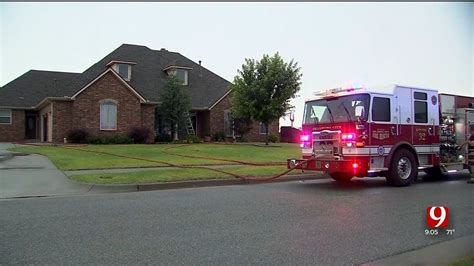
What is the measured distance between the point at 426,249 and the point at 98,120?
2655cm

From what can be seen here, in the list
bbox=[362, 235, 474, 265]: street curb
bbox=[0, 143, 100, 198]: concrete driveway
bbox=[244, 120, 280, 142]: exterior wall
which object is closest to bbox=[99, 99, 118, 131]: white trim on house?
bbox=[244, 120, 280, 142]: exterior wall

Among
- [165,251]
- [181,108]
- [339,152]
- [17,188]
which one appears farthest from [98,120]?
[165,251]

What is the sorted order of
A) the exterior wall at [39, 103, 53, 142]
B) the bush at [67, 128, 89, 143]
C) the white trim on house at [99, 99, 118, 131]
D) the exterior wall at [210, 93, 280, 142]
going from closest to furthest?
the bush at [67, 128, 89, 143], the exterior wall at [39, 103, 53, 142], the white trim on house at [99, 99, 118, 131], the exterior wall at [210, 93, 280, 142]

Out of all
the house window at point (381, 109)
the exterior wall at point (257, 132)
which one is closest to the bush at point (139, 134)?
the exterior wall at point (257, 132)

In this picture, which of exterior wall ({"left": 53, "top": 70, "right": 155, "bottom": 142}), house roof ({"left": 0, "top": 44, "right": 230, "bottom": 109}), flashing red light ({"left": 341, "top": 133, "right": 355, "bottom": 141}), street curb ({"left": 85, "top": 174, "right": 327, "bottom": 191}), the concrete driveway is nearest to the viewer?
the concrete driveway

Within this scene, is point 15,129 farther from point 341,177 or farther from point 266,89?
point 341,177

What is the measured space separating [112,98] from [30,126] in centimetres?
1084

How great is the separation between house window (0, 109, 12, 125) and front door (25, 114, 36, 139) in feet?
5.29

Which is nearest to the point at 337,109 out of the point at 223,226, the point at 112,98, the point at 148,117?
the point at 223,226

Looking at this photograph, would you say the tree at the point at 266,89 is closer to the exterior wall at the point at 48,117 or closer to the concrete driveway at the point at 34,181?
the exterior wall at the point at 48,117

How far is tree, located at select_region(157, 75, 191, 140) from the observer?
104ft

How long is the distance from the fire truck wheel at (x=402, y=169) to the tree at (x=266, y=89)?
57.6 feet

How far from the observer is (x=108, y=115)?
30047 millimetres

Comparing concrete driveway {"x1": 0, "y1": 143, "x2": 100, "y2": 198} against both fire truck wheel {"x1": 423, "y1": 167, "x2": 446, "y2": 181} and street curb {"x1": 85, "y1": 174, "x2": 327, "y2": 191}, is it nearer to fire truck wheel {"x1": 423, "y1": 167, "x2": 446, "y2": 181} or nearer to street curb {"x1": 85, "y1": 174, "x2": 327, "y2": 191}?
street curb {"x1": 85, "y1": 174, "x2": 327, "y2": 191}
